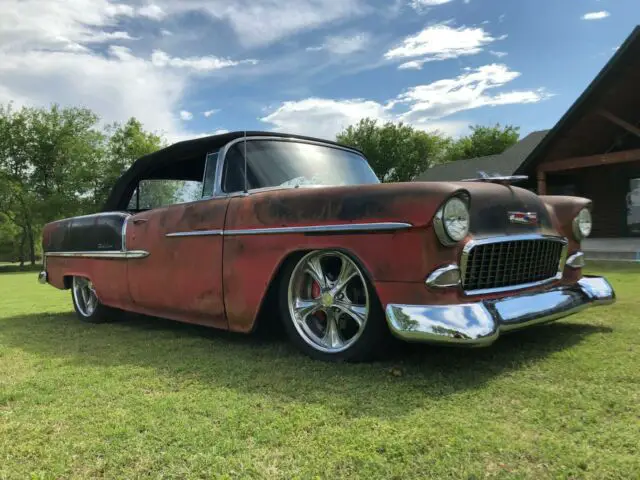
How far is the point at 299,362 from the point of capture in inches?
116

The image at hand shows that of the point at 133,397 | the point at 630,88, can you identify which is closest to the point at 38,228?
the point at 630,88

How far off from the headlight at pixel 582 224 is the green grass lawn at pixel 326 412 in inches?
26.8

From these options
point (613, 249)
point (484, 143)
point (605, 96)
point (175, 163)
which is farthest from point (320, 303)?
point (484, 143)

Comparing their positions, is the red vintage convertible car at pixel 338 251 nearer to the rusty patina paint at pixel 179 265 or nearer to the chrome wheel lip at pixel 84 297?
the rusty patina paint at pixel 179 265

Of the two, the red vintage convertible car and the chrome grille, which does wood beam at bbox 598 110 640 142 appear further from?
the chrome grille

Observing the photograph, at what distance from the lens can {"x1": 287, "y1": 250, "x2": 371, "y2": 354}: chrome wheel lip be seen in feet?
9.11

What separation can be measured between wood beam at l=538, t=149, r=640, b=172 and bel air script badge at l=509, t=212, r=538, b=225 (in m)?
9.89

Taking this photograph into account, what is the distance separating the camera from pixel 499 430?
6.30 ft

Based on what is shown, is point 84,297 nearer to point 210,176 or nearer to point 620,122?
Result: point 210,176

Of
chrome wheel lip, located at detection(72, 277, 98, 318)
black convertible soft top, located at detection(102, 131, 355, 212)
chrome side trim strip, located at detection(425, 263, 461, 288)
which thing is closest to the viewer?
chrome side trim strip, located at detection(425, 263, 461, 288)

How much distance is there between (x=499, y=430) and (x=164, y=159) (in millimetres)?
3531

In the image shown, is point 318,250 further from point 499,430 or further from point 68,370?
point 68,370

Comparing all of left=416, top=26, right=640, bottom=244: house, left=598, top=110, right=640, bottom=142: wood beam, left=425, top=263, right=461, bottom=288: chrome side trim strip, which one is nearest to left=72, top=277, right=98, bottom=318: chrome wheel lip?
left=425, top=263, right=461, bottom=288: chrome side trim strip

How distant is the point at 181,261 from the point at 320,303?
48.5 inches
